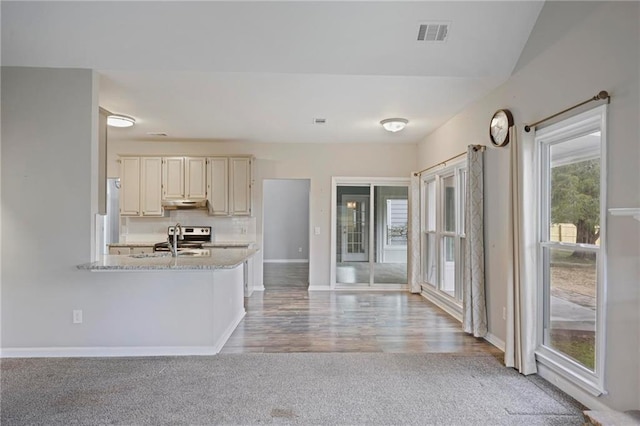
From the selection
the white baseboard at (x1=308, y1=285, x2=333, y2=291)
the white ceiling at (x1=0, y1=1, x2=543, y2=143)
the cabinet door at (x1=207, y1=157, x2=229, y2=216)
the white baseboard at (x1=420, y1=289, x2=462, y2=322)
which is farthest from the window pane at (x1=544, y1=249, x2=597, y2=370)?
the cabinet door at (x1=207, y1=157, x2=229, y2=216)

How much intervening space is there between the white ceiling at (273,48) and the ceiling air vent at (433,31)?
0.05 m

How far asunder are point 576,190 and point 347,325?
9.03 feet

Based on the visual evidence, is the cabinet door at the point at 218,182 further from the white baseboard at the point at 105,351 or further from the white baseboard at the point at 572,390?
the white baseboard at the point at 572,390

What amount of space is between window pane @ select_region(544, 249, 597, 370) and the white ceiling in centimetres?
185

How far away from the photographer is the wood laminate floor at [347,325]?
11.8ft

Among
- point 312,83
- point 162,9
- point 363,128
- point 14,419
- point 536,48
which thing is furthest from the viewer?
point 363,128

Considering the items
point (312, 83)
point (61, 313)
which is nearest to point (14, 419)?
point (61, 313)

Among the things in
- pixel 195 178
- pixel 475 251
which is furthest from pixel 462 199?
pixel 195 178

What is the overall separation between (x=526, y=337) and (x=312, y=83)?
305 centimetres

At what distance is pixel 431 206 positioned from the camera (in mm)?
6008

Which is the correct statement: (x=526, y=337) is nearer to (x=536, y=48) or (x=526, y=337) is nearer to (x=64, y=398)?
(x=536, y=48)

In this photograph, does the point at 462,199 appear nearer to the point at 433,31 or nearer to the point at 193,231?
the point at 433,31

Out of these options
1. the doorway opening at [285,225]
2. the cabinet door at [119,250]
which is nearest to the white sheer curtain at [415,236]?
the doorway opening at [285,225]

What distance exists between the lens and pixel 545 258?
2.97 metres
